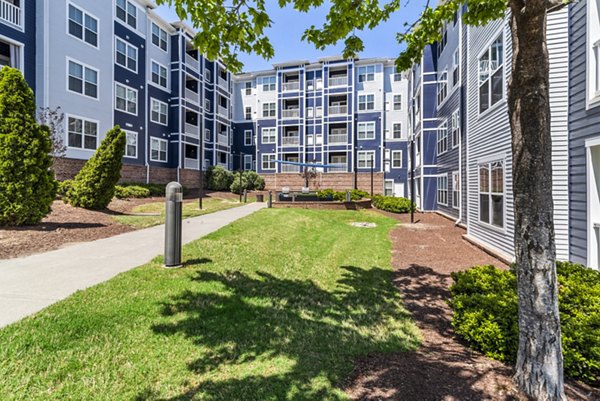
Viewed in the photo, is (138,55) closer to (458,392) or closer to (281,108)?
(281,108)

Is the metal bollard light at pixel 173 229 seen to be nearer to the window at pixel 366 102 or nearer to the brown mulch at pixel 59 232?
the brown mulch at pixel 59 232

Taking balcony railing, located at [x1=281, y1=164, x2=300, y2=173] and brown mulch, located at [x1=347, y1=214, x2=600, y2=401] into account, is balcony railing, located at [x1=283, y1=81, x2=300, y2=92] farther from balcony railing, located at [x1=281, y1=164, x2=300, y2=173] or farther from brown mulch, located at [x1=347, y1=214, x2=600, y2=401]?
brown mulch, located at [x1=347, y1=214, x2=600, y2=401]

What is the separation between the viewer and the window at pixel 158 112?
87.3 ft

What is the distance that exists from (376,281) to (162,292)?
4216 mm

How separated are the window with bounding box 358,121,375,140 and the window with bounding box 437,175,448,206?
593 inches

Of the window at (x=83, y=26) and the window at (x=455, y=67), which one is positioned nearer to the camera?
the window at (x=455, y=67)

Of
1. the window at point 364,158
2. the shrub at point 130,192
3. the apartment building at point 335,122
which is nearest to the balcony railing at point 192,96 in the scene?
the apartment building at point 335,122

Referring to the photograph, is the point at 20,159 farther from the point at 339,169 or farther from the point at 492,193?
the point at 339,169

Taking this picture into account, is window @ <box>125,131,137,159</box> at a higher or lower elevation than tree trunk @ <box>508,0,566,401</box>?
higher

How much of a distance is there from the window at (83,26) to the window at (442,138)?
23.3 meters

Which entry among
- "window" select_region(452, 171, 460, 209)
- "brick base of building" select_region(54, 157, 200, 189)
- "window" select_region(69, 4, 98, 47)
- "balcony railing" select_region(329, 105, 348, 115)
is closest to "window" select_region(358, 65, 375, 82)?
"balcony railing" select_region(329, 105, 348, 115)

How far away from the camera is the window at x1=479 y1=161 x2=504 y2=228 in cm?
912

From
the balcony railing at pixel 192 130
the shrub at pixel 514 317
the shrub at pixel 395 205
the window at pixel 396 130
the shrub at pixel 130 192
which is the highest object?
the window at pixel 396 130

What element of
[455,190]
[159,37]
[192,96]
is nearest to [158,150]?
[192,96]
